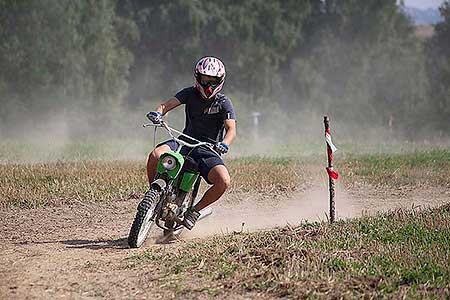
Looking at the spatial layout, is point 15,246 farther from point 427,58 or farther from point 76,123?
point 427,58

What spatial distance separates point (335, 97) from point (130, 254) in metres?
42.3

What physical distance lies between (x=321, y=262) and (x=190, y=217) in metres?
2.83

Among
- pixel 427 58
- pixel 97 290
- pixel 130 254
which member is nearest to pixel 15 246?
pixel 130 254

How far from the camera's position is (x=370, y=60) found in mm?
48938

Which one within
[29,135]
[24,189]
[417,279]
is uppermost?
[417,279]

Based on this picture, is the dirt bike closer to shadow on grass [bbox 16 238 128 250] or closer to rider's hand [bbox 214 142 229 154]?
rider's hand [bbox 214 142 229 154]

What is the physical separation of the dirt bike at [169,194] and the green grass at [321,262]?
36 cm

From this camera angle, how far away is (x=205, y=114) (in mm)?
9883

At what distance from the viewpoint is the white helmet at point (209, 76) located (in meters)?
9.61

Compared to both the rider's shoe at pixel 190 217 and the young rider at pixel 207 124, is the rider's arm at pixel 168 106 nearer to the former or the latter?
the young rider at pixel 207 124

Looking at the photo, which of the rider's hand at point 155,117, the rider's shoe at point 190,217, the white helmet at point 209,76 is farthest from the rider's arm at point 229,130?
the rider's shoe at point 190,217

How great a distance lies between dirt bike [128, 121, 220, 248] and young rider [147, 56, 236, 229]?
0.12m

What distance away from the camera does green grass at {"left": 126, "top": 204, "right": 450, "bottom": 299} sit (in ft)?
Answer: 21.1

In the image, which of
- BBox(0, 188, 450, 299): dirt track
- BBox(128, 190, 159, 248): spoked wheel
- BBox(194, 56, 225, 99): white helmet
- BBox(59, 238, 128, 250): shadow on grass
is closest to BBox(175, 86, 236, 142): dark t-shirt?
BBox(194, 56, 225, 99): white helmet
